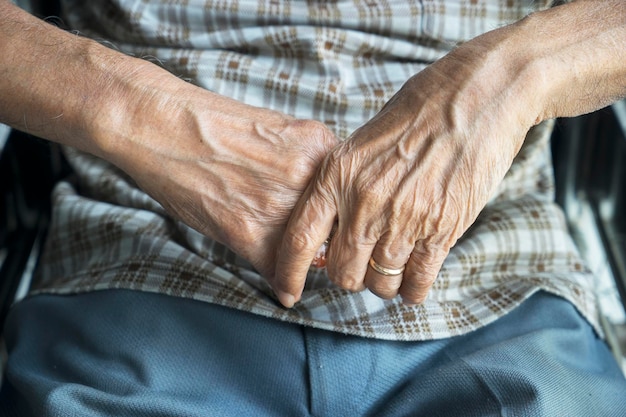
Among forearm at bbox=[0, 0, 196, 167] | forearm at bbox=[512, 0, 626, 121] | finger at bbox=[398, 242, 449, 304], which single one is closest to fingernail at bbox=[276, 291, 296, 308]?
finger at bbox=[398, 242, 449, 304]

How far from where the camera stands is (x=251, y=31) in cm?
116

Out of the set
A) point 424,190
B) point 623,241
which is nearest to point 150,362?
point 424,190

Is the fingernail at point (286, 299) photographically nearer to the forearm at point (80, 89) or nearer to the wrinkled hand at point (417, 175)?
the wrinkled hand at point (417, 175)

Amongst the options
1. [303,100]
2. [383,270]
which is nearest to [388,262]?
[383,270]

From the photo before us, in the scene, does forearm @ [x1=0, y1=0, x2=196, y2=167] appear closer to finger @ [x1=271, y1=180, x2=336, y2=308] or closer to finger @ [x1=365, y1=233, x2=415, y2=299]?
finger @ [x1=271, y1=180, x2=336, y2=308]

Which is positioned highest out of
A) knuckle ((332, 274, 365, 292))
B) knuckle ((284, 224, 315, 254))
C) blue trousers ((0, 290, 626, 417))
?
knuckle ((284, 224, 315, 254))

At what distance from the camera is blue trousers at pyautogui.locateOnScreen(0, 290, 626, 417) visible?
37.4 inches

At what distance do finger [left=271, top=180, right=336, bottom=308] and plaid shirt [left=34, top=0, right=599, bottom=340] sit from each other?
131 millimetres

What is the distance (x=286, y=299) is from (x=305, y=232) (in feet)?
0.35

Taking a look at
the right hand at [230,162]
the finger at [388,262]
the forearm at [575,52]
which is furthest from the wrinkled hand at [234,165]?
the forearm at [575,52]

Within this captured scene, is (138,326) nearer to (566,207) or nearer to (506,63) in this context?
(506,63)

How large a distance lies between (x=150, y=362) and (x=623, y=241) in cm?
92

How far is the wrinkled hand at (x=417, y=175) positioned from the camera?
2.99ft

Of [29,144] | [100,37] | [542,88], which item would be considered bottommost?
[29,144]
